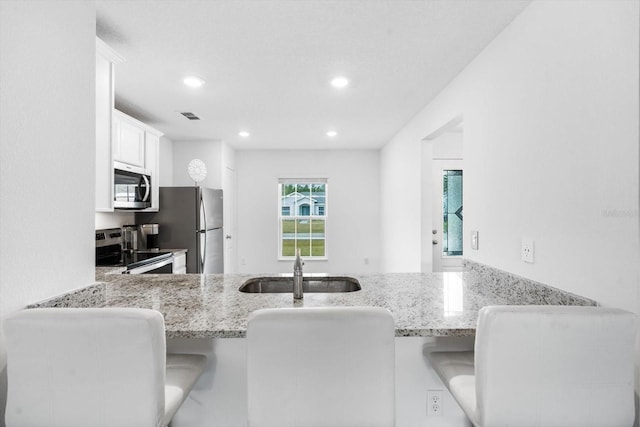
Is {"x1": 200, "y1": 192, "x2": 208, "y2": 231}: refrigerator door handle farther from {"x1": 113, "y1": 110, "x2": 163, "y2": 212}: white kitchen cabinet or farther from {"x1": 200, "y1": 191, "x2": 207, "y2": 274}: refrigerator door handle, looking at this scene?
{"x1": 113, "y1": 110, "x2": 163, "y2": 212}: white kitchen cabinet

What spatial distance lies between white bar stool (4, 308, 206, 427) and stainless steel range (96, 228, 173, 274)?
6.69 feet

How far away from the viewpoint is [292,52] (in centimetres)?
220

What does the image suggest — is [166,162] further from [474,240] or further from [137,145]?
[474,240]

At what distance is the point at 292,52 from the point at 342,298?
1553mm

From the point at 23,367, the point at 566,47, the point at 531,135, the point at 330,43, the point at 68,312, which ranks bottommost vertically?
the point at 23,367

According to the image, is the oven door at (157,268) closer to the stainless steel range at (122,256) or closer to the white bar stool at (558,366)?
the stainless steel range at (122,256)

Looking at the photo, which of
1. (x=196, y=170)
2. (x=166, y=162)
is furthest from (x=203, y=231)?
(x=166, y=162)

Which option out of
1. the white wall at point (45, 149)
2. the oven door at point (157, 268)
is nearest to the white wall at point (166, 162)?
the oven door at point (157, 268)

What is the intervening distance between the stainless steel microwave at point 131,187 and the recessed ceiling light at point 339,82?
77.6 inches

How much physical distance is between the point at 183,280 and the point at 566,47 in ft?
7.14

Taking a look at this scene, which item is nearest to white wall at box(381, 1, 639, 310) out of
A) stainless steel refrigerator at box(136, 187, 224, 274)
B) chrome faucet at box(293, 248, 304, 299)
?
chrome faucet at box(293, 248, 304, 299)

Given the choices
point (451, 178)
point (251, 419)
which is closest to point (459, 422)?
point (251, 419)

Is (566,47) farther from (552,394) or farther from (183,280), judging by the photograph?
(183,280)

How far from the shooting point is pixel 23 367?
95cm
